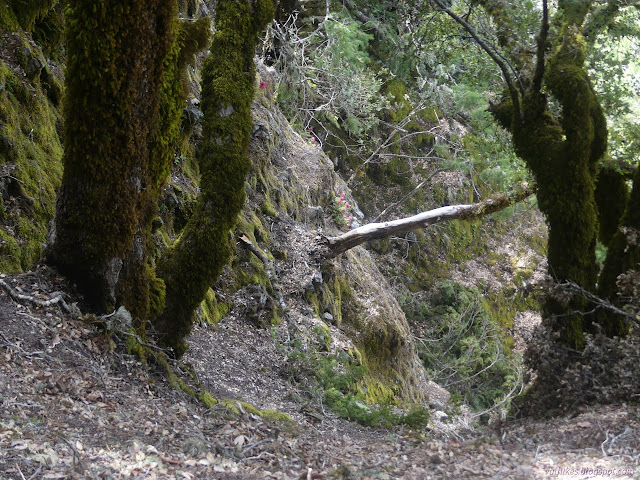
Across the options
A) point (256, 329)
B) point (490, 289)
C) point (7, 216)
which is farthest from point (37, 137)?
point (490, 289)

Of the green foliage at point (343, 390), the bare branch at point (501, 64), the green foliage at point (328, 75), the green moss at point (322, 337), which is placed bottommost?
the green foliage at point (343, 390)

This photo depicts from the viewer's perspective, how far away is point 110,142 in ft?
14.6

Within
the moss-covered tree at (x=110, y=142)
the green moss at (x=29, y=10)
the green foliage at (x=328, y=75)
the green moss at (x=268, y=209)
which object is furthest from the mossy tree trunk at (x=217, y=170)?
the green foliage at (x=328, y=75)

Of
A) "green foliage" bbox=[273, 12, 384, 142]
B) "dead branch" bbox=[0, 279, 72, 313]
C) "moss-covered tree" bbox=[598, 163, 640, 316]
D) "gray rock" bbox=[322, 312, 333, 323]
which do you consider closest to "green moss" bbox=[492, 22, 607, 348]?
"moss-covered tree" bbox=[598, 163, 640, 316]

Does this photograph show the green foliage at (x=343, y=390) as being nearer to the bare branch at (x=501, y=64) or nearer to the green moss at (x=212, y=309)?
the green moss at (x=212, y=309)

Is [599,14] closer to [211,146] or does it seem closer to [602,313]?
[602,313]

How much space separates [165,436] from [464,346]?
12070mm

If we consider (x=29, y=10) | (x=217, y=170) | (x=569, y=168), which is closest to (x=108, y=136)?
(x=217, y=170)

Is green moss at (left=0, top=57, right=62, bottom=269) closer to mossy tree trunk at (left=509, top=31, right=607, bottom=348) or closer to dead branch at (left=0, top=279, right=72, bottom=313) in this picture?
dead branch at (left=0, top=279, right=72, bottom=313)

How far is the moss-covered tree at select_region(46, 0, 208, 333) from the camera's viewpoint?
14.2 ft

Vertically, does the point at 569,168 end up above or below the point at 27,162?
above

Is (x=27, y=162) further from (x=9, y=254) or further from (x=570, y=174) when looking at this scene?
(x=570, y=174)

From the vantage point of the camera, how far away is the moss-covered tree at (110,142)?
434 cm

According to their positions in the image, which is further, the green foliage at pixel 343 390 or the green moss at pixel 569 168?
the green foliage at pixel 343 390
